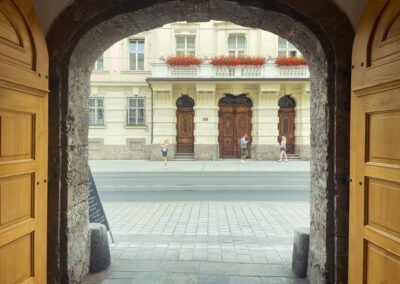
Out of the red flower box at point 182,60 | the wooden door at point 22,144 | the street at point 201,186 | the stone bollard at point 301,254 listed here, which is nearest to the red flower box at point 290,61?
the red flower box at point 182,60

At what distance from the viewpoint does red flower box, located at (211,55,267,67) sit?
19781 mm

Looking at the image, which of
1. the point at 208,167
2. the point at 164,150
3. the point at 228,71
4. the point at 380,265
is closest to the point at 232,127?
the point at 228,71

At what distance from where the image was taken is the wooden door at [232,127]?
20.9m

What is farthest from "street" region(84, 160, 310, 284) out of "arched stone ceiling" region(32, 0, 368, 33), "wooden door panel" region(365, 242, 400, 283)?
"arched stone ceiling" region(32, 0, 368, 33)

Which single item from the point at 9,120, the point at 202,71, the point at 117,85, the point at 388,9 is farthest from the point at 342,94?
the point at 117,85

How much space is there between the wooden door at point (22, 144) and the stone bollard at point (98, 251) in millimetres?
1116

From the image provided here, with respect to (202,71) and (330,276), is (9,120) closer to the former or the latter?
(330,276)

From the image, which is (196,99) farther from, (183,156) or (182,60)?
(183,156)

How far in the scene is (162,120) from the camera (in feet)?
66.3

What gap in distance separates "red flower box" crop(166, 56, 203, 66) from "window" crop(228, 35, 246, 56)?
240 centimetres

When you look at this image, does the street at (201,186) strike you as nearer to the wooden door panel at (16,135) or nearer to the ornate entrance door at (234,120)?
the wooden door panel at (16,135)

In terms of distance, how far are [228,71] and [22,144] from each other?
710 inches

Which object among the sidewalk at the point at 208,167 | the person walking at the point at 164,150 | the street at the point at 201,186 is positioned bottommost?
the street at the point at 201,186

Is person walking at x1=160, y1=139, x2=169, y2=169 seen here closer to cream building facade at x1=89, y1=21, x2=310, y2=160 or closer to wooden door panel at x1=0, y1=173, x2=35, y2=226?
cream building facade at x1=89, y1=21, x2=310, y2=160
